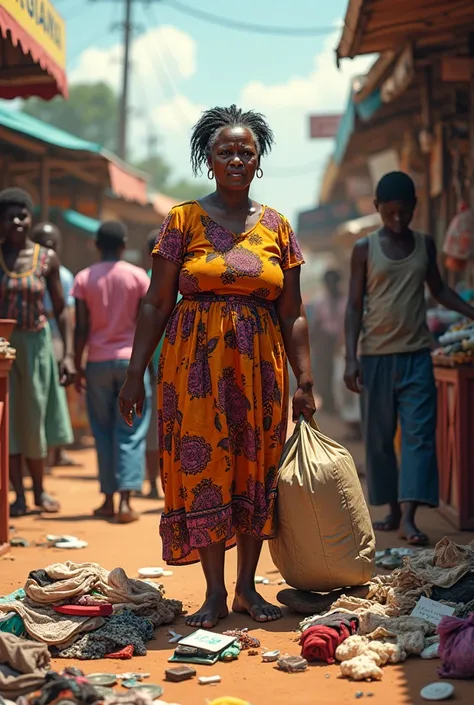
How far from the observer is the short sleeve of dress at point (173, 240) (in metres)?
5.03

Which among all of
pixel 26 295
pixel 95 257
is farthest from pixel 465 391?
pixel 95 257

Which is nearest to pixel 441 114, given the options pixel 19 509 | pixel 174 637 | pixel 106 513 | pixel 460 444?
pixel 460 444

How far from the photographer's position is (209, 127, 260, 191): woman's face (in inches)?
199

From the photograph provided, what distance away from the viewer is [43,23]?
8.18 meters

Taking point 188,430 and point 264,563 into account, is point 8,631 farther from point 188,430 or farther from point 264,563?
point 264,563

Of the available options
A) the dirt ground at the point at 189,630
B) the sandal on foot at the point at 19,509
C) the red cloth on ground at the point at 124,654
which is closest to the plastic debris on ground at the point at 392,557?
the dirt ground at the point at 189,630

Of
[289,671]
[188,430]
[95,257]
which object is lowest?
[289,671]

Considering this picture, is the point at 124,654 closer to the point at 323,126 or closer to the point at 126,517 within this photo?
the point at 126,517

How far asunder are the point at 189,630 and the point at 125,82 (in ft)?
100

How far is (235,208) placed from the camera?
5172 mm

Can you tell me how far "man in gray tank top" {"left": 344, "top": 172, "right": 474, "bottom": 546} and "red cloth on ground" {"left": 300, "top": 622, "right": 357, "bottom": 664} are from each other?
236 cm

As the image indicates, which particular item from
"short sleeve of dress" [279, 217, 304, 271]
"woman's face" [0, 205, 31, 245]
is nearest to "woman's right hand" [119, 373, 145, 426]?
"short sleeve of dress" [279, 217, 304, 271]

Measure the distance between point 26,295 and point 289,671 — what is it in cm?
430

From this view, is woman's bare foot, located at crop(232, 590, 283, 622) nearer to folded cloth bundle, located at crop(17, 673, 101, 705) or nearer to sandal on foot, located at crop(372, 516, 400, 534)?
folded cloth bundle, located at crop(17, 673, 101, 705)
